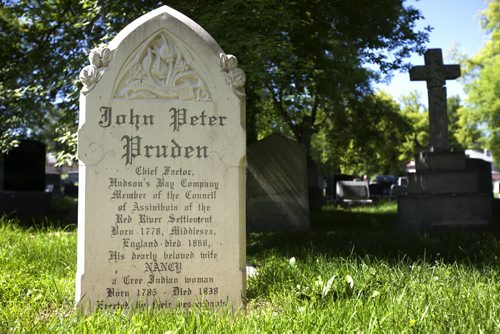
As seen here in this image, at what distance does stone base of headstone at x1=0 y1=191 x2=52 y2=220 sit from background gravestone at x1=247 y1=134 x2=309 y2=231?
247 inches

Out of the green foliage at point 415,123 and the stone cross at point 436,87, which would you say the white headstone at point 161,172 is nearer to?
the stone cross at point 436,87

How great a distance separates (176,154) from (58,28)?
7.48 m

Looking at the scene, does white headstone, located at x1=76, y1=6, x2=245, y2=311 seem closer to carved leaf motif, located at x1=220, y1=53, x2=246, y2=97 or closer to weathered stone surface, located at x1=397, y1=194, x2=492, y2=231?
carved leaf motif, located at x1=220, y1=53, x2=246, y2=97

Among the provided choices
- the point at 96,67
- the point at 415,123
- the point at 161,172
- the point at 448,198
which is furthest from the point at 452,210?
the point at 415,123

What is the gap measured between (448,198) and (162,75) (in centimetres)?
714

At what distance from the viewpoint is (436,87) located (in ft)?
32.4

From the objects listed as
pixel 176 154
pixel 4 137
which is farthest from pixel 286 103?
pixel 176 154

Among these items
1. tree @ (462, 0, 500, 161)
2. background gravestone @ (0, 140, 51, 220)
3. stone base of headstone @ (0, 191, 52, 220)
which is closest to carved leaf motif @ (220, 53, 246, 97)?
stone base of headstone @ (0, 191, 52, 220)

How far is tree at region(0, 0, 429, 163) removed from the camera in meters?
7.09

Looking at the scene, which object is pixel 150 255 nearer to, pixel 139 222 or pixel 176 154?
pixel 139 222

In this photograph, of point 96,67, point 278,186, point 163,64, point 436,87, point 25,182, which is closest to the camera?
point 96,67

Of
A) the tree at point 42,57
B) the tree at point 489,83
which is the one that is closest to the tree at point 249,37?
the tree at point 42,57

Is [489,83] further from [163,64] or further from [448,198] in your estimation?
[163,64]

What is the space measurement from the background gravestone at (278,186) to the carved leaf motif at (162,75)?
5.87 meters
